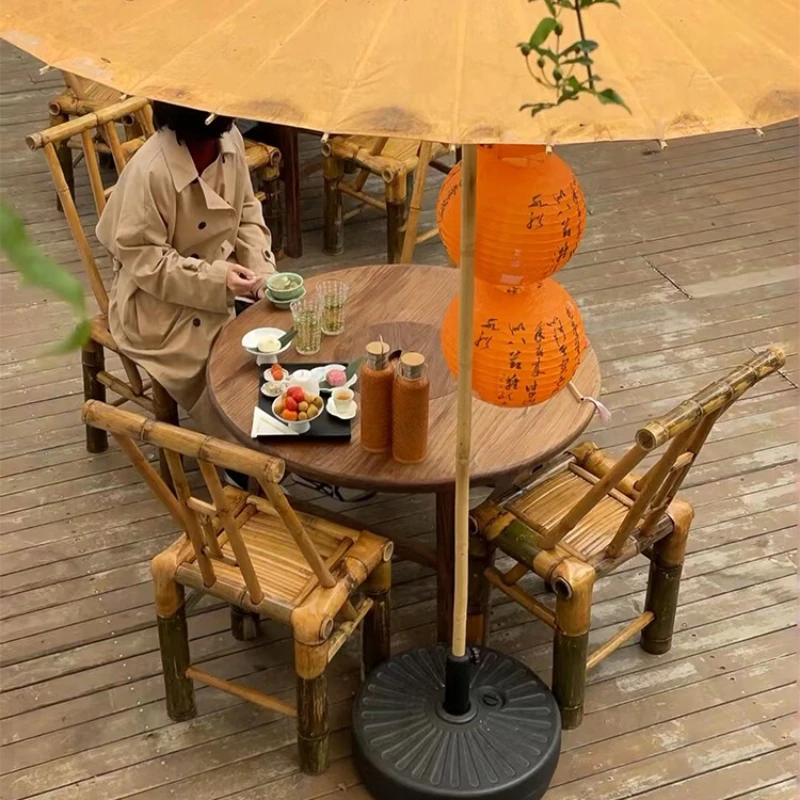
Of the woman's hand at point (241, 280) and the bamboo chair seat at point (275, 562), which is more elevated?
the woman's hand at point (241, 280)

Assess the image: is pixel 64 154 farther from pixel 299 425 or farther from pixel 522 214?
pixel 522 214

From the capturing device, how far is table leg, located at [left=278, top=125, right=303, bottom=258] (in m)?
4.05

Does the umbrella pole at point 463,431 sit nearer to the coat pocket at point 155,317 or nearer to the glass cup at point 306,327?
the glass cup at point 306,327

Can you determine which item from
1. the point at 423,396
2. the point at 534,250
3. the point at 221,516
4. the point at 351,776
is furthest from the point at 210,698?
the point at 534,250

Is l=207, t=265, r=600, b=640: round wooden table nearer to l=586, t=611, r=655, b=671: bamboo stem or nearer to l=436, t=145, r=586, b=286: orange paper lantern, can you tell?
l=586, t=611, r=655, b=671: bamboo stem

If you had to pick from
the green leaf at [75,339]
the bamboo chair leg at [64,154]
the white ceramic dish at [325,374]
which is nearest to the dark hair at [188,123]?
the white ceramic dish at [325,374]

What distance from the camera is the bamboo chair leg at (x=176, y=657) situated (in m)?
2.29

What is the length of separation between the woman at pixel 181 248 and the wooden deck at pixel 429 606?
48cm

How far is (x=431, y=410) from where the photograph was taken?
2.33 meters

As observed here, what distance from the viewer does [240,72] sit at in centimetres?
123

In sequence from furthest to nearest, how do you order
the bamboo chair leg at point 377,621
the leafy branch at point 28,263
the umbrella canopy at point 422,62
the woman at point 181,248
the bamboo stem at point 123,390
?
the bamboo stem at point 123,390 → the woman at point 181,248 → the bamboo chair leg at point 377,621 → the umbrella canopy at point 422,62 → the leafy branch at point 28,263

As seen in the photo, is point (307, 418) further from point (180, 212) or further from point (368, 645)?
point (180, 212)

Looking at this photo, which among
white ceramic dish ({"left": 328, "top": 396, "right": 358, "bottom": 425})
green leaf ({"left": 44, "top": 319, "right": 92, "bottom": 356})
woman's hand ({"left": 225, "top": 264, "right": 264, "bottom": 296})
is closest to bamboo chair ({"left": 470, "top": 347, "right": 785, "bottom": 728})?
white ceramic dish ({"left": 328, "top": 396, "right": 358, "bottom": 425})

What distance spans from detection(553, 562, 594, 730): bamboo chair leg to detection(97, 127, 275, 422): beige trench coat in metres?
1.13
